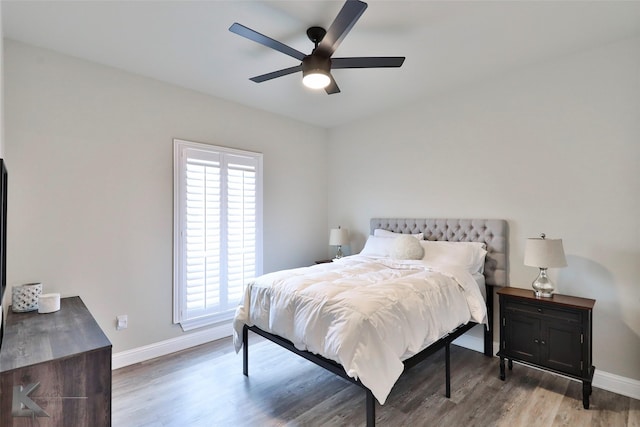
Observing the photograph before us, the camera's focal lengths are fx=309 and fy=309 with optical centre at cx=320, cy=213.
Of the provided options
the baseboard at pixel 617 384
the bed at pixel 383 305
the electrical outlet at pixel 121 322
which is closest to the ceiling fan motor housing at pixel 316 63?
the bed at pixel 383 305

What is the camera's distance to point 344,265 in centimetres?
329

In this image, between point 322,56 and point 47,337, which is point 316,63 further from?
point 47,337

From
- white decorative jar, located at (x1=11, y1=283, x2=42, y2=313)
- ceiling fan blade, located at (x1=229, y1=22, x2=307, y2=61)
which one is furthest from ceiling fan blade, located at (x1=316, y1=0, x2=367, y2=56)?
white decorative jar, located at (x1=11, y1=283, x2=42, y2=313)

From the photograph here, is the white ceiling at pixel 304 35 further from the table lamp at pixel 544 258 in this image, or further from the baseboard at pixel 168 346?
the baseboard at pixel 168 346

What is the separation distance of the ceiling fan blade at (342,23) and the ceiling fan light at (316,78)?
138 mm

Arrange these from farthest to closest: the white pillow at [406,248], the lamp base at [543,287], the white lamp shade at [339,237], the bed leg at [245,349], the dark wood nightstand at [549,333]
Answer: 1. the white lamp shade at [339,237]
2. the white pillow at [406,248]
3. the bed leg at [245,349]
4. the lamp base at [543,287]
5. the dark wood nightstand at [549,333]

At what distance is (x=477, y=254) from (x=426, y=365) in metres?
1.25

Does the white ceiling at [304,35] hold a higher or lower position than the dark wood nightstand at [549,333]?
higher

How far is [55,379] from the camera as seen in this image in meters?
1.61

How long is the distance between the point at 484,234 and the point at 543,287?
0.79m

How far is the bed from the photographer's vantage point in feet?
6.31

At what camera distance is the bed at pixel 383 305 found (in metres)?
1.92

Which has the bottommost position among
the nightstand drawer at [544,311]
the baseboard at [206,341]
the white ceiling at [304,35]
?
the baseboard at [206,341]

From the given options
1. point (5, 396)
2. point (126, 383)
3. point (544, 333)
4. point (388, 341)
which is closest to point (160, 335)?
point (126, 383)
